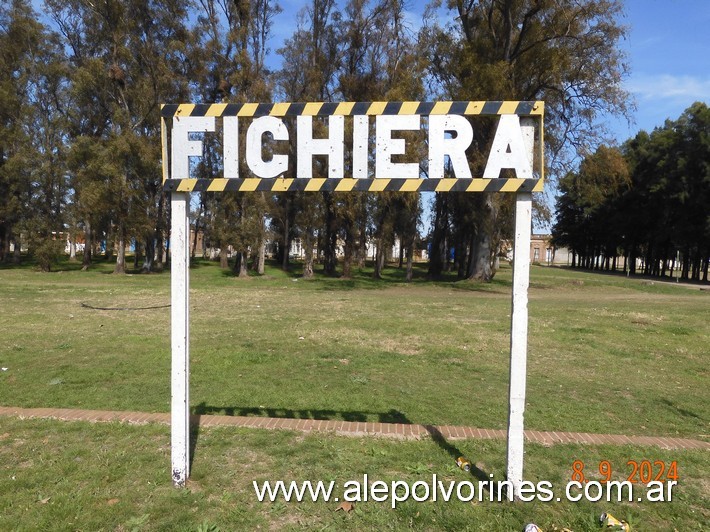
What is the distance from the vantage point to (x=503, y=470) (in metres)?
3.99

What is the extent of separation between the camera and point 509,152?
3588mm

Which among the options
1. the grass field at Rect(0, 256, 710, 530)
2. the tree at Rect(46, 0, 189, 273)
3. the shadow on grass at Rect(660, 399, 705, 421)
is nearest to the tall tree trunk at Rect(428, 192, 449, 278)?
the tree at Rect(46, 0, 189, 273)

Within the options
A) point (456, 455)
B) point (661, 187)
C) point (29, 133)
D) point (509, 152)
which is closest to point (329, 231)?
point (29, 133)

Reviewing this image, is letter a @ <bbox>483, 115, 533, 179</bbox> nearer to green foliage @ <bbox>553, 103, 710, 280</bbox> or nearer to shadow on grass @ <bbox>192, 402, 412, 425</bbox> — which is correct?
shadow on grass @ <bbox>192, 402, 412, 425</bbox>

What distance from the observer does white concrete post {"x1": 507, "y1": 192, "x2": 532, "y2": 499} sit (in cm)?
359

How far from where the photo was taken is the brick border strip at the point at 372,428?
15.3 feet

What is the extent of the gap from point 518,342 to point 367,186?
1.56 metres

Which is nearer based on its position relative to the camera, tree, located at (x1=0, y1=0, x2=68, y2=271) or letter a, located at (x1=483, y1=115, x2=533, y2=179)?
letter a, located at (x1=483, y1=115, x2=533, y2=179)

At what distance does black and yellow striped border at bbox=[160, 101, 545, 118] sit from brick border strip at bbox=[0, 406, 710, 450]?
283 centimetres

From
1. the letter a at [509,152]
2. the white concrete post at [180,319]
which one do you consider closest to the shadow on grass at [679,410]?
the letter a at [509,152]

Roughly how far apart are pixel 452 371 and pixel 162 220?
29385 millimetres

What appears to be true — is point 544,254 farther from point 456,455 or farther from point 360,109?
point 360,109

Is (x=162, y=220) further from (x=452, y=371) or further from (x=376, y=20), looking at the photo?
(x=452, y=371)

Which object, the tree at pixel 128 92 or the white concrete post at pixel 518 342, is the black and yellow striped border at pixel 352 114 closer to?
the white concrete post at pixel 518 342
